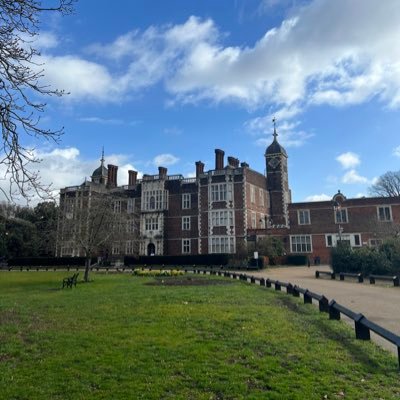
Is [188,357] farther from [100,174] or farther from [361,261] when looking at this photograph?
[100,174]

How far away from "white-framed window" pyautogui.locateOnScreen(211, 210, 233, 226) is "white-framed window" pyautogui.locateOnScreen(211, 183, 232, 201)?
1.64 m

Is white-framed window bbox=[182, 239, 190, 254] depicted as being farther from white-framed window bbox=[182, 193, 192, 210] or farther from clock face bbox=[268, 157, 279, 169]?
clock face bbox=[268, 157, 279, 169]

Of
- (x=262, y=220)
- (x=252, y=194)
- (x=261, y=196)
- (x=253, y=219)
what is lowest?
(x=253, y=219)

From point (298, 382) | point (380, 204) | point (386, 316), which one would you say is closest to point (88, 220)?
point (386, 316)

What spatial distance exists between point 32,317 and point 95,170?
59.2 meters

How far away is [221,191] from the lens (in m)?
48.5

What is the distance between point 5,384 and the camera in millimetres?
5266

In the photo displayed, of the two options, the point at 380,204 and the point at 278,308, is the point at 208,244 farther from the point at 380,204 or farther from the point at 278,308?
the point at 278,308

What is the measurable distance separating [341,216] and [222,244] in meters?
14.5

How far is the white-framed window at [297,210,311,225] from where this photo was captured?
156ft

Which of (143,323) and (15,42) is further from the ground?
(15,42)

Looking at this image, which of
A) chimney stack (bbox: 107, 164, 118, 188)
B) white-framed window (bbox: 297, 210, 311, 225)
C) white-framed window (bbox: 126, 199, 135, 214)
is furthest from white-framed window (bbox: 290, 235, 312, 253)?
chimney stack (bbox: 107, 164, 118, 188)

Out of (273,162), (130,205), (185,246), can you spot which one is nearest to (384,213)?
(273,162)

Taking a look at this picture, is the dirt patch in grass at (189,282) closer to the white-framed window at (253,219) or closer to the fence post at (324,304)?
the fence post at (324,304)
